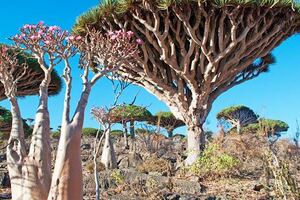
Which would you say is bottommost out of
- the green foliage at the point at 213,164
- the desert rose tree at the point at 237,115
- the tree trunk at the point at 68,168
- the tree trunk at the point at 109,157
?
the tree trunk at the point at 68,168

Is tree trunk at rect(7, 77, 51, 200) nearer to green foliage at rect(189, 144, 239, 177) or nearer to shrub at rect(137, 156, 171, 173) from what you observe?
green foliage at rect(189, 144, 239, 177)

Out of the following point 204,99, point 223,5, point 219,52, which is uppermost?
point 223,5

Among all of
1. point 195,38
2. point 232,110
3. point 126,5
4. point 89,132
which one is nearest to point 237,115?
point 232,110

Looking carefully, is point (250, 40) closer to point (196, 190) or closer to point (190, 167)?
point (190, 167)

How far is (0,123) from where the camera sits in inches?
611

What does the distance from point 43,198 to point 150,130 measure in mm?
12251

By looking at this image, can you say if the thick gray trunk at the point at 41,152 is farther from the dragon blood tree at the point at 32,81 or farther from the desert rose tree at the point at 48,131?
the dragon blood tree at the point at 32,81

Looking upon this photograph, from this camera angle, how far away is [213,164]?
8.93 metres

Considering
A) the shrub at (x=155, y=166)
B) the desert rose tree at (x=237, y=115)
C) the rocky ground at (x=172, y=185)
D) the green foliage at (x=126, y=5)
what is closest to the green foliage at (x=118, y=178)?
the rocky ground at (x=172, y=185)

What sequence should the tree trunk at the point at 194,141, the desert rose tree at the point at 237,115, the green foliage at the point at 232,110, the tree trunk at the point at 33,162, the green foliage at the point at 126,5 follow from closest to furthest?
the tree trunk at the point at 33,162, the green foliage at the point at 126,5, the tree trunk at the point at 194,141, the desert rose tree at the point at 237,115, the green foliage at the point at 232,110

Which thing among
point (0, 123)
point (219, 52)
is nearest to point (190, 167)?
point (219, 52)

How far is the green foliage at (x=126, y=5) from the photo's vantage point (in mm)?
9023

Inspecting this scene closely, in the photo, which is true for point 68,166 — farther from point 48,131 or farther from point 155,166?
point 155,166

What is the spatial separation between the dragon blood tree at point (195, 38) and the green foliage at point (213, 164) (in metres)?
0.42
